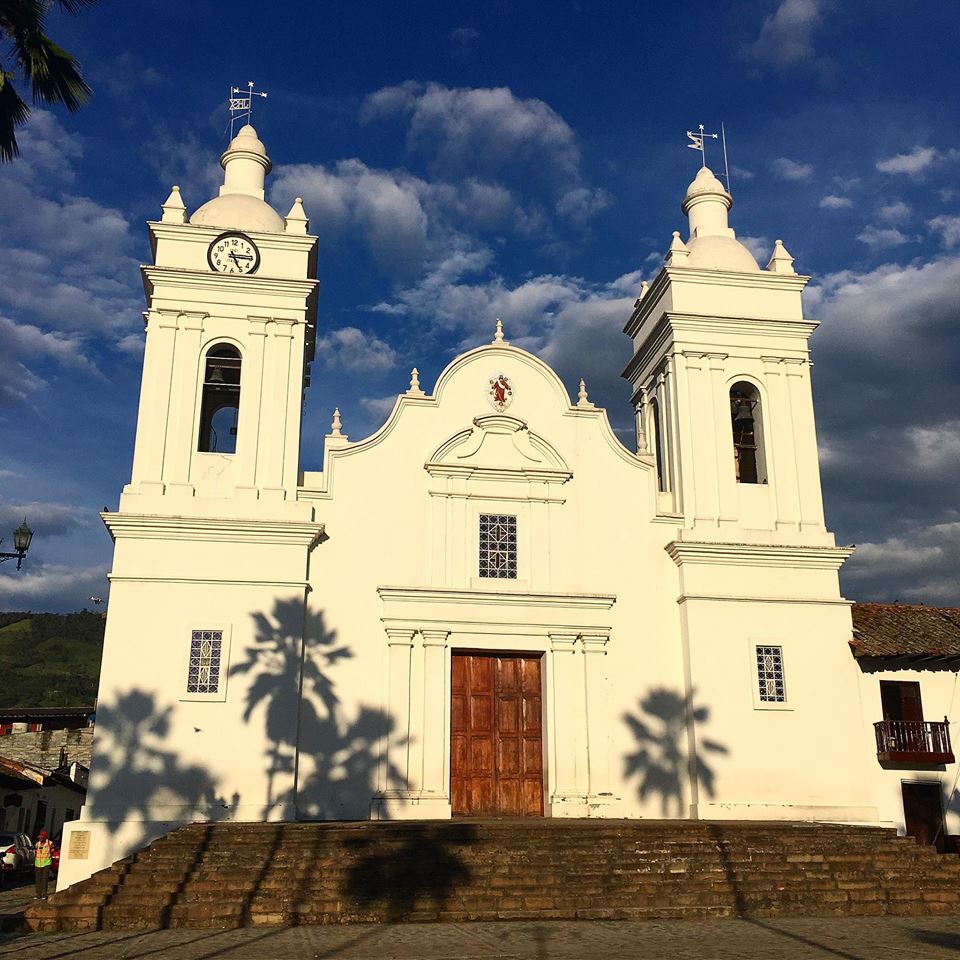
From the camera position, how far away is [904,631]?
21.4m

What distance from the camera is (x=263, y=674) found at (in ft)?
59.3

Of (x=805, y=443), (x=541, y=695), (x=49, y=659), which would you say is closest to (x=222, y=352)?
(x=541, y=695)

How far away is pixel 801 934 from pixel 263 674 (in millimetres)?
9541

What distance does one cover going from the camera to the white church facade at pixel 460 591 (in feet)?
59.0

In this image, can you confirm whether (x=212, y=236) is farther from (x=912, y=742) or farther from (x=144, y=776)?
A: (x=912, y=742)

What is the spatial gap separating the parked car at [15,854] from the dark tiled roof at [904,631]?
18455 millimetres

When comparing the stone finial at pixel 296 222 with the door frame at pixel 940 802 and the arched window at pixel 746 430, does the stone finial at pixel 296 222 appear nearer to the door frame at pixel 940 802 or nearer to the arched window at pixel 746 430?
the arched window at pixel 746 430

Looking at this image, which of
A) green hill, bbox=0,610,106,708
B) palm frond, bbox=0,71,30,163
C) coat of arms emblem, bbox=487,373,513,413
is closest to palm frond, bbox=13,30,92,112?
palm frond, bbox=0,71,30,163

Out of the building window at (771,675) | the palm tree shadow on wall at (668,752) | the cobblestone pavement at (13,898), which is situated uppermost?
the building window at (771,675)

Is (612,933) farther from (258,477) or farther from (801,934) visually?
(258,477)

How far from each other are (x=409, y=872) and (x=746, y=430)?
39.8 ft

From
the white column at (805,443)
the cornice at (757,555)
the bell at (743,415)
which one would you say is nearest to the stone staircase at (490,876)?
the cornice at (757,555)

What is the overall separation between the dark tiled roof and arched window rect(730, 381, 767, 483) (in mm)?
A: 3727

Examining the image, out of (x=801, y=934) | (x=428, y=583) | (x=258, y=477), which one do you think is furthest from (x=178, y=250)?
(x=801, y=934)
